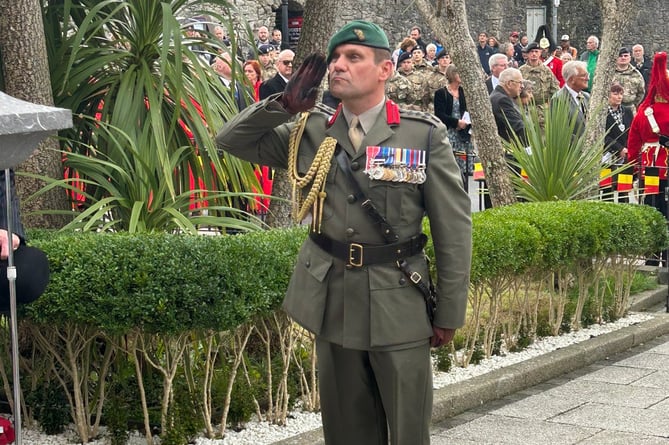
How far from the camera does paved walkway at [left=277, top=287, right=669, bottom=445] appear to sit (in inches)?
234

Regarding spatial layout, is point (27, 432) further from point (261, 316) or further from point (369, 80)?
point (369, 80)

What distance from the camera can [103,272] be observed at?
16.4 feet

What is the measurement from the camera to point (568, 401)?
261 inches

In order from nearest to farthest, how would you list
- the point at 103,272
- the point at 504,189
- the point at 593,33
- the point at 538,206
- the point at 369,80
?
1. the point at 369,80
2. the point at 103,272
3. the point at 538,206
4. the point at 504,189
5. the point at 593,33

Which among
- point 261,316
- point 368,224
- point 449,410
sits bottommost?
point 449,410

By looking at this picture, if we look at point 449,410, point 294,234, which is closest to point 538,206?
point 449,410

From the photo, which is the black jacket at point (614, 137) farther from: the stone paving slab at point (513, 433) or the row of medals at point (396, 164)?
the row of medals at point (396, 164)

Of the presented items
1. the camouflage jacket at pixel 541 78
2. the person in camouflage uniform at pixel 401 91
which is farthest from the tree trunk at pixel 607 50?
the person in camouflage uniform at pixel 401 91

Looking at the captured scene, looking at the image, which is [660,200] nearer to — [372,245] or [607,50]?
Answer: [607,50]

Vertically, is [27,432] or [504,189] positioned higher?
[504,189]

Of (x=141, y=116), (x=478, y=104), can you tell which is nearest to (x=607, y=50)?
(x=478, y=104)

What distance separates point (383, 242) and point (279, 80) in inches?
354

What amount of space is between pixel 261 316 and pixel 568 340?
2991 mm

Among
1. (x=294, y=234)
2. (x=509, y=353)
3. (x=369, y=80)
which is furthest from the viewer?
(x=509, y=353)
